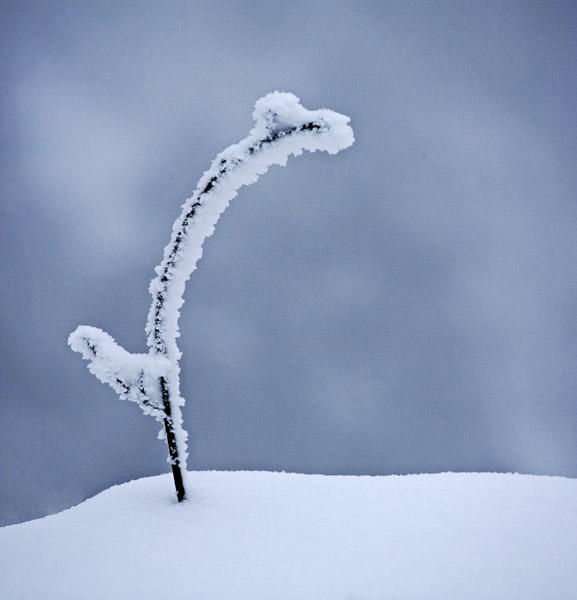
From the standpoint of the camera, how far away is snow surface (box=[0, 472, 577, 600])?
11.9ft

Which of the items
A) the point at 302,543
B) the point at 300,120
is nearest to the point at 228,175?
the point at 300,120

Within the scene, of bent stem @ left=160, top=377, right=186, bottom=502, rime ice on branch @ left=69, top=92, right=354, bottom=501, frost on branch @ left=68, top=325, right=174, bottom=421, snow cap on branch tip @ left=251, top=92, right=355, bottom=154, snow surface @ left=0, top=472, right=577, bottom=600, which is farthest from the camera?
bent stem @ left=160, top=377, right=186, bottom=502

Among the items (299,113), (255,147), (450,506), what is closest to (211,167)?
(255,147)

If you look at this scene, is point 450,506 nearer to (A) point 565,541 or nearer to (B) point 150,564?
(A) point 565,541

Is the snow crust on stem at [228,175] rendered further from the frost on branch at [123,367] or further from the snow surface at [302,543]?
the snow surface at [302,543]

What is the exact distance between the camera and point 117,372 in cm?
480

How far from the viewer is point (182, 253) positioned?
4.93 meters

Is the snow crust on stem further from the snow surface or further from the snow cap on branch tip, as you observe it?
the snow surface

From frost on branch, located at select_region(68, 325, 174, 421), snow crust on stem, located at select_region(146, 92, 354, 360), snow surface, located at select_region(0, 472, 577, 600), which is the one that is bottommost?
snow surface, located at select_region(0, 472, 577, 600)

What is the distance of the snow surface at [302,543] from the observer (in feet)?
11.9

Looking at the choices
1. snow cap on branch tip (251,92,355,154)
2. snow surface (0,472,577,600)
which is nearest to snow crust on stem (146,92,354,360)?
snow cap on branch tip (251,92,355,154)

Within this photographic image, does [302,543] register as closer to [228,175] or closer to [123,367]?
[123,367]

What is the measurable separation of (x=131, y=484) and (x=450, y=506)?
405 centimetres

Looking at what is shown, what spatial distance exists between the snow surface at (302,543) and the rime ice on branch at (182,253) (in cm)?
80
